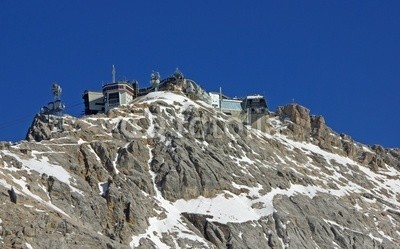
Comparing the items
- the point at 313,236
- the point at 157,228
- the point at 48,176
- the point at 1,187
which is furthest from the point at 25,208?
the point at 313,236

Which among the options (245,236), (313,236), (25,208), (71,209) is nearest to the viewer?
(25,208)

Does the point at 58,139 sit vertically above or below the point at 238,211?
above

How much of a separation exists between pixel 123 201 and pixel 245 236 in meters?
22.9

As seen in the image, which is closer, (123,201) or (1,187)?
(1,187)

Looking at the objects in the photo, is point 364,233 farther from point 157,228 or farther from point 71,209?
point 71,209

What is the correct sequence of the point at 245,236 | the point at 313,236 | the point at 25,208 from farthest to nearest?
the point at 313,236 < the point at 245,236 < the point at 25,208

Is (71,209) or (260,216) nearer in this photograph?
(71,209)

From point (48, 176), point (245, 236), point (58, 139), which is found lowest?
point (245, 236)

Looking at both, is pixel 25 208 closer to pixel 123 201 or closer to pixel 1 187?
pixel 1 187

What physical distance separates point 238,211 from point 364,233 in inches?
1150

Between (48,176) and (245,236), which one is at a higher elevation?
(48,176)

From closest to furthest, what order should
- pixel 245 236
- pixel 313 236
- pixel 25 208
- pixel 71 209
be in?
pixel 25 208 < pixel 71 209 < pixel 245 236 < pixel 313 236

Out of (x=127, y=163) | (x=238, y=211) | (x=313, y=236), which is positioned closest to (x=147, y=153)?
(x=127, y=163)

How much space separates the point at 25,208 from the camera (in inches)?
5989
